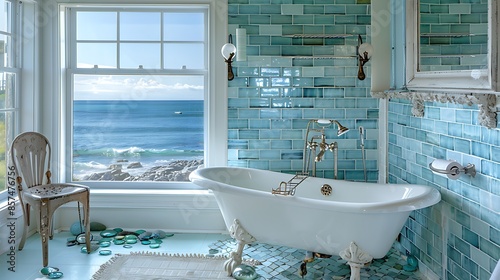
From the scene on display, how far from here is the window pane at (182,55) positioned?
4.44 metres

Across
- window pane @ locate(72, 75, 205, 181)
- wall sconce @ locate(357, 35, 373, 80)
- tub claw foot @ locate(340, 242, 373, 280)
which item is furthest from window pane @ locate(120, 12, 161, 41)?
tub claw foot @ locate(340, 242, 373, 280)

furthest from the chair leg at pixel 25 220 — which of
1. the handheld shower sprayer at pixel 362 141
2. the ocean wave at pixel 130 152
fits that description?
the handheld shower sprayer at pixel 362 141

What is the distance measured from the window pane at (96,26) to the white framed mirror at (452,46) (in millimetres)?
2757

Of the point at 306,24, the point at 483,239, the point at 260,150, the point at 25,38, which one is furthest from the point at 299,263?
the point at 25,38

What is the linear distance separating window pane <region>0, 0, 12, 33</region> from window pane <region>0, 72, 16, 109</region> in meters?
0.40

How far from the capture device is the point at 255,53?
429 cm

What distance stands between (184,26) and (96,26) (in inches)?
34.4

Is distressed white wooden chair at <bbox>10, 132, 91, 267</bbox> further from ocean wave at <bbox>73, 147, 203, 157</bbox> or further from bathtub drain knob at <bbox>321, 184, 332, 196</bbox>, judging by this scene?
bathtub drain knob at <bbox>321, 184, 332, 196</bbox>

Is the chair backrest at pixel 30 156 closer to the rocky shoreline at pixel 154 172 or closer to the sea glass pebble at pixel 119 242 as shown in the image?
the rocky shoreline at pixel 154 172

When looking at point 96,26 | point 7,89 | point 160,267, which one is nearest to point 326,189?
point 160,267

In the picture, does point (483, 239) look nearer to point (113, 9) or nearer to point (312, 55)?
point (312, 55)

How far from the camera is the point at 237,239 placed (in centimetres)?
329

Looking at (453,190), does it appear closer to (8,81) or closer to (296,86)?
(296,86)

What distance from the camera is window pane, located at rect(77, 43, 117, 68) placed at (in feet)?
14.6
